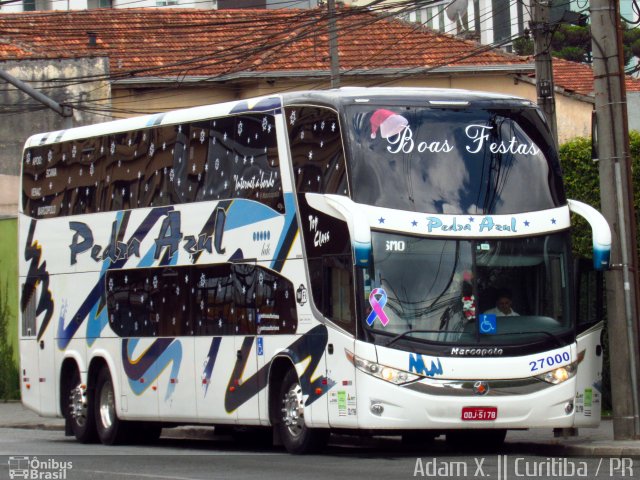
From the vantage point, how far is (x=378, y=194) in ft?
50.4

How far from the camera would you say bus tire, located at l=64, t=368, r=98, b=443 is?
20.7 metres

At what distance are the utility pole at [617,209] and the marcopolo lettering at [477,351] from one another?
5.32 ft

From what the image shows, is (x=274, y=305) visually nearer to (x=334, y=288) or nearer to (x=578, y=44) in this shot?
(x=334, y=288)

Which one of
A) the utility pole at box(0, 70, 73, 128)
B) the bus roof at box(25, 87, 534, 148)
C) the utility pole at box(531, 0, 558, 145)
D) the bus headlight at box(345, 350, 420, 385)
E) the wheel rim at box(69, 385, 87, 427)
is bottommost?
the wheel rim at box(69, 385, 87, 427)

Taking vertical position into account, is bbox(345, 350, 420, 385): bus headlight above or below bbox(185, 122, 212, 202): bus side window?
below

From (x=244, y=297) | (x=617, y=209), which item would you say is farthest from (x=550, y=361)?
(x=244, y=297)

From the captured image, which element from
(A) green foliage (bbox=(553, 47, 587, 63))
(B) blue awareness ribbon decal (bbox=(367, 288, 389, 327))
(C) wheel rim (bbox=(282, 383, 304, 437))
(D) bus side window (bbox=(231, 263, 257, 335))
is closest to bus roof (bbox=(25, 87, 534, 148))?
(D) bus side window (bbox=(231, 263, 257, 335))

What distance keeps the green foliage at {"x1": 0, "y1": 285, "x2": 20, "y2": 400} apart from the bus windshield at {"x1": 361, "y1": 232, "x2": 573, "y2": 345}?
17.4 m

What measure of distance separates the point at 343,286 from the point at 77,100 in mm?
23059

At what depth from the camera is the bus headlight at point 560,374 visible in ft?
50.4

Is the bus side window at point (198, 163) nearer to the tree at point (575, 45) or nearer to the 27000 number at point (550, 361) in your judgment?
the 27000 number at point (550, 361)

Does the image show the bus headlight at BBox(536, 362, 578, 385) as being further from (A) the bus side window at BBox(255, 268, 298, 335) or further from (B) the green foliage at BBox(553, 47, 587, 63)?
(B) the green foliage at BBox(553, 47, 587, 63)

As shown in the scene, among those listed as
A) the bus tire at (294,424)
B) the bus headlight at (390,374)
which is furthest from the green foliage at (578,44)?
the bus headlight at (390,374)

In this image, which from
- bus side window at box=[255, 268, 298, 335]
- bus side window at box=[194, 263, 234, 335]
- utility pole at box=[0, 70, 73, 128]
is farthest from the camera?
utility pole at box=[0, 70, 73, 128]
